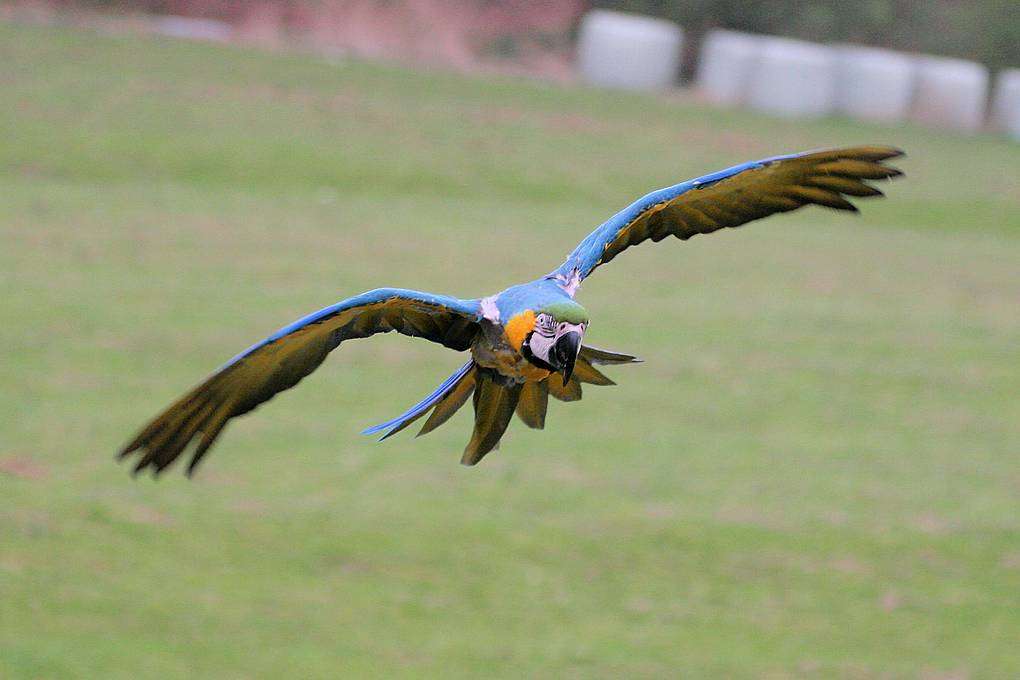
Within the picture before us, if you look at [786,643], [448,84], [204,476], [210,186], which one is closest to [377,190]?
[210,186]

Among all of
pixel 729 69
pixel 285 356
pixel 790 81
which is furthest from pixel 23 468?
pixel 729 69

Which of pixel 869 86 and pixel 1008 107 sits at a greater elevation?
pixel 869 86

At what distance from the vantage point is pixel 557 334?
2.57 meters

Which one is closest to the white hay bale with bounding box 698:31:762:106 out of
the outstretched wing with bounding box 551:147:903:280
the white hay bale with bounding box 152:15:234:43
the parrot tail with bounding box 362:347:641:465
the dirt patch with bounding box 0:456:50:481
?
the white hay bale with bounding box 152:15:234:43

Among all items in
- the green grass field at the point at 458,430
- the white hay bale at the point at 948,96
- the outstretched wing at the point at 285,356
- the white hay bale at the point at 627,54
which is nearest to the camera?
the outstretched wing at the point at 285,356

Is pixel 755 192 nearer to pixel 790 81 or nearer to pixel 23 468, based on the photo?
pixel 23 468

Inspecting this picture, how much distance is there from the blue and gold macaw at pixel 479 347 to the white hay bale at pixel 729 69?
2311 cm

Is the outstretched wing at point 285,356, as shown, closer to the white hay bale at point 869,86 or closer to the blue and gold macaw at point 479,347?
the blue and gold macaw at point 479,347

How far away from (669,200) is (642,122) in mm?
19185

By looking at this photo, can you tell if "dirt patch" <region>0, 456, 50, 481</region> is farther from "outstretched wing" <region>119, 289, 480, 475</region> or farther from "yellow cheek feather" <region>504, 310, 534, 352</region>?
"yellow cheek feather" <region>504, 310, 534, 352</region>

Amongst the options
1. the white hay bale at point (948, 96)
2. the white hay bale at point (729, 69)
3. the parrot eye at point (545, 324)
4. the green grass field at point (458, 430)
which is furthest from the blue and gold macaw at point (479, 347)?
the white hay bale at point (948, 96)

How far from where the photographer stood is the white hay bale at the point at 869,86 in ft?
86.6

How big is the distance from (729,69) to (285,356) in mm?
24273

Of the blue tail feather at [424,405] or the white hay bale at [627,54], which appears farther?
the white hay bale at [627,54]
